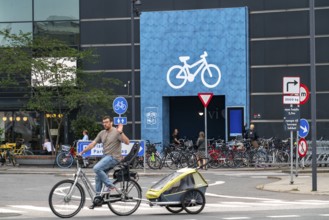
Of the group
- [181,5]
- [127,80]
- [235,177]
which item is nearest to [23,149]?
[127,80]

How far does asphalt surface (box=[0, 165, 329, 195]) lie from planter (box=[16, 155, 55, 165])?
19 centimetres

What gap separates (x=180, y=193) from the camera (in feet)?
52.4

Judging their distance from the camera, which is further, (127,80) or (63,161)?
(127,80)

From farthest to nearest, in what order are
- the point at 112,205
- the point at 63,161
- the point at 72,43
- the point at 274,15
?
the point at 72,43 < the point at 274,15 < the point at 63,161 < the point at 112,205

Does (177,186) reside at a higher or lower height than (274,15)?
lower

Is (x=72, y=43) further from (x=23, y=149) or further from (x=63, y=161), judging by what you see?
(x=63, y=161)

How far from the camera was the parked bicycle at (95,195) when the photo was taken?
609 inches

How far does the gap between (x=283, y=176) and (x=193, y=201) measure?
13616mm

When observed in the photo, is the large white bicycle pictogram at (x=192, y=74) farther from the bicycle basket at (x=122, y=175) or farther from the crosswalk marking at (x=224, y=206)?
the bicycle basket at (x=122, y=175)

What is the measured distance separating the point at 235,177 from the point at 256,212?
13.3 m

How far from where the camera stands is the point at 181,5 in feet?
144

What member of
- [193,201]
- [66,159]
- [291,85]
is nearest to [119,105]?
[66,159]

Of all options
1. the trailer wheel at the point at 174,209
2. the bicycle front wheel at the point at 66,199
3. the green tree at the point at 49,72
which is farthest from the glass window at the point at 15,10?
the bicycle front wheel at the point at 66,199

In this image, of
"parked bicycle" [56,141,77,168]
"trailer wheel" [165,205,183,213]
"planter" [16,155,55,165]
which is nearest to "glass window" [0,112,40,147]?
"planter" [16,155,55,165]
